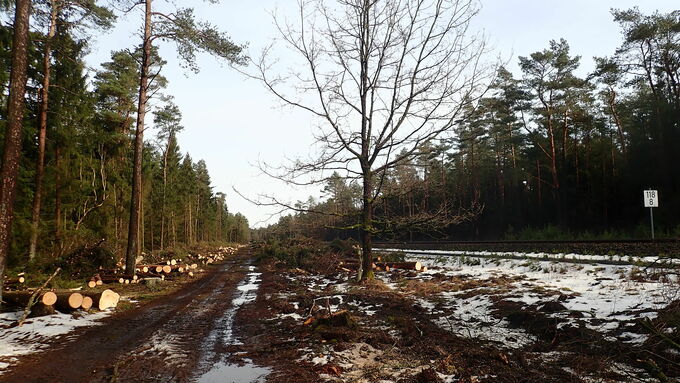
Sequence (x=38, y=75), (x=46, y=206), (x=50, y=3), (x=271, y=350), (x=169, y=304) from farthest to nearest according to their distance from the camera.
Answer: (x=46, y=206) → (x=38, y=75) → (x=50, y=3) → (x=169, y=304) → (x=271, y=350)

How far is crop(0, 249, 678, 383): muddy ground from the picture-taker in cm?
460

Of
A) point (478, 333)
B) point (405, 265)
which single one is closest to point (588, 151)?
point (405, 265)

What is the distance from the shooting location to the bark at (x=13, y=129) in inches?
306

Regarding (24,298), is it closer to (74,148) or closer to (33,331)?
(33,331)

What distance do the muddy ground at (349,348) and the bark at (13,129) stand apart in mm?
2853

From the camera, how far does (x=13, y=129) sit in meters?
7.95

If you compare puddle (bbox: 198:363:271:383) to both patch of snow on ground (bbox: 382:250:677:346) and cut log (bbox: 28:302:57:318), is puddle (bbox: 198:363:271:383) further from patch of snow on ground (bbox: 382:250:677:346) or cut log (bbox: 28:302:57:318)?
cut log (bbox: 28:302:57:318)

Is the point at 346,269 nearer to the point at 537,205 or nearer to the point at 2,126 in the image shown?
the point at 2,126

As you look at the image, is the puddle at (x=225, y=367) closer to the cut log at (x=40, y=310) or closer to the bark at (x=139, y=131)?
the cut log at (x=40, y=310)

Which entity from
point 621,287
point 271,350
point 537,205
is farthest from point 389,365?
point 537,205

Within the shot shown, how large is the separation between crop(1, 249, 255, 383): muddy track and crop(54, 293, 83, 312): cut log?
0.88 m

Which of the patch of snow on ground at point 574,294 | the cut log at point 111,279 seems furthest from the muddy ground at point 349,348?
the cut log at point 111,279

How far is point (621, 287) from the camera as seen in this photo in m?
8.17

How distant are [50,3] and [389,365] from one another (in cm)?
1421
